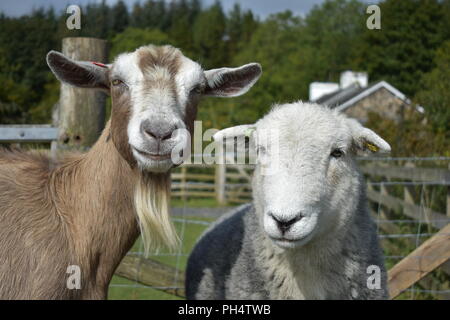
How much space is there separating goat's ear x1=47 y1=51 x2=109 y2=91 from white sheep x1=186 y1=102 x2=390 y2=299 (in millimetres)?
986

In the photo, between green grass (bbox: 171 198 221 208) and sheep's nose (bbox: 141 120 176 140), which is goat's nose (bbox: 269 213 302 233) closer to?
sheep's nose (bbox: 141 120 176 140)

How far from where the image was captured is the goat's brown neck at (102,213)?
356 centimetres

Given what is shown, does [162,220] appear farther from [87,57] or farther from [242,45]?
[242,45]

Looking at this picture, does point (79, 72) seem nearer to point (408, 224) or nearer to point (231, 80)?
point (231, 80)

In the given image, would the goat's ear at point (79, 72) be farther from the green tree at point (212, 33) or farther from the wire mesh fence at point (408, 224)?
the green tree at point (212, 33)

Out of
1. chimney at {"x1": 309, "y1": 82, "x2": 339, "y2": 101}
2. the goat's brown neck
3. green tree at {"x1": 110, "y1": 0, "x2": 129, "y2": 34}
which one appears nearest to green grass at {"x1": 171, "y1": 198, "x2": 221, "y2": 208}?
green tree at {"x1": 110, "y1": 0, "x2": 129, "y2": 34}

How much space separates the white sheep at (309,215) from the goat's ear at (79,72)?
0.99m

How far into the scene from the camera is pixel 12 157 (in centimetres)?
389

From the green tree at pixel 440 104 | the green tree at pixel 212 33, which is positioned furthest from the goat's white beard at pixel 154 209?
the green tree at pixel 212 33

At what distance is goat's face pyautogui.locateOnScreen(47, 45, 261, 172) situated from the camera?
10.8ft

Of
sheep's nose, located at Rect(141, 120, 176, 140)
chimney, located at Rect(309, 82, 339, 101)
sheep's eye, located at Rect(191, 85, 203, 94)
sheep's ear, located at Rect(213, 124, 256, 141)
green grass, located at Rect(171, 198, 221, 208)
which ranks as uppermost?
chimney, located at Rect(309, 82, 339, 101)

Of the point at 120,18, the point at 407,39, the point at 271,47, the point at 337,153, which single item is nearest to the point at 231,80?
the point at 337,153

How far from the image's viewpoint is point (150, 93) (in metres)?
3.45
